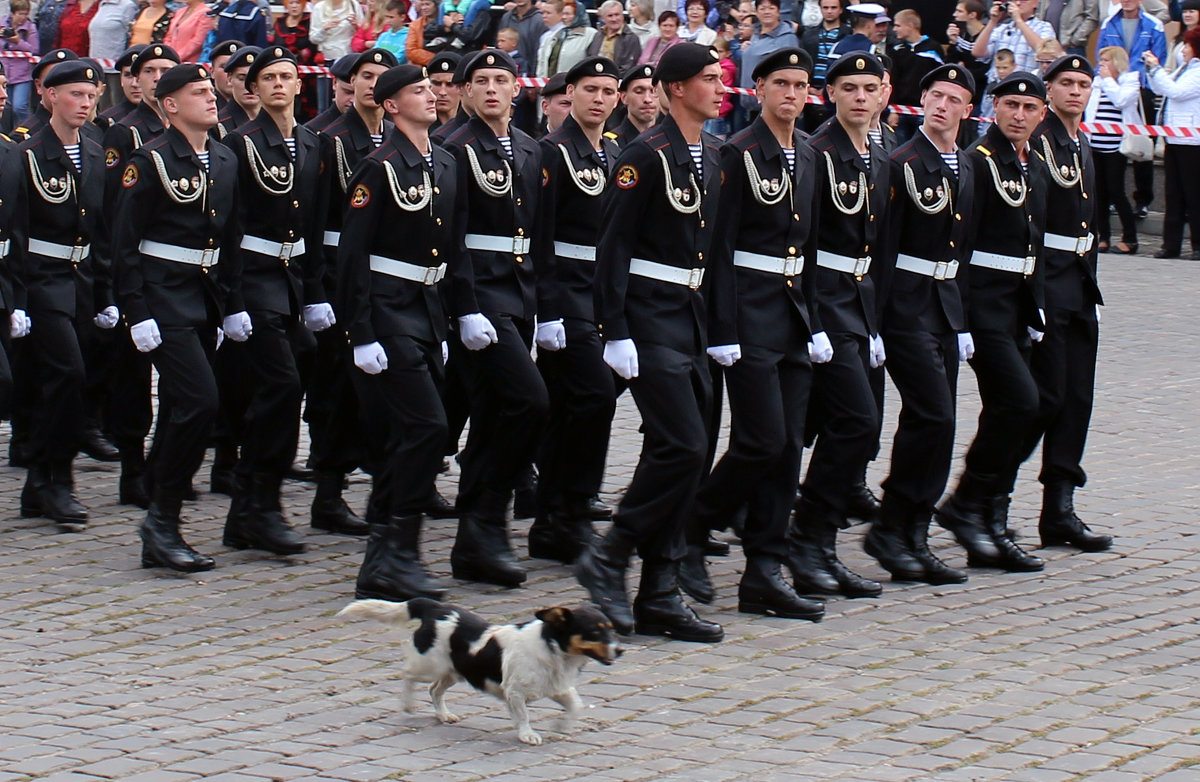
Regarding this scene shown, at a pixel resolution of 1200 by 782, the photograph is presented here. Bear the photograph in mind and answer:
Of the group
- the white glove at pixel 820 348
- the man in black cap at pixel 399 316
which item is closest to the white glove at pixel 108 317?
the man in black cap at pixel 399 316

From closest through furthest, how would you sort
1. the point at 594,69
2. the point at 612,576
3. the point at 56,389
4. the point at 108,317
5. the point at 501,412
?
the point at 612,576, the point at 501,412, the point at 594,69, the point at 56,389, the point at 108,317

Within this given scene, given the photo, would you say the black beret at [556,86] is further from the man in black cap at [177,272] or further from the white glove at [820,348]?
the white glove at [820,348]

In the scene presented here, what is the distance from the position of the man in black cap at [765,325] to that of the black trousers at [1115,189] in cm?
943

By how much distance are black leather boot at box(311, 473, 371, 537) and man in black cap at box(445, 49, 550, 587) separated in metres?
0.80

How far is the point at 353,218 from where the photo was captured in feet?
24.8

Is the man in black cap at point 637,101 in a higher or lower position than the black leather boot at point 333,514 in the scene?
higher

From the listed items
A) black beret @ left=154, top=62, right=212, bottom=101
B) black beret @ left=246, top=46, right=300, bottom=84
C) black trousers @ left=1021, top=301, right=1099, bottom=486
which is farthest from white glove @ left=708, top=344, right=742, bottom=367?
black beret @ left=246, top=46, right=300, bottom=84

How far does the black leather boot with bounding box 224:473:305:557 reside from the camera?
835 cm

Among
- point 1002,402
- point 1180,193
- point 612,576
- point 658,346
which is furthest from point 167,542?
point 1180,193

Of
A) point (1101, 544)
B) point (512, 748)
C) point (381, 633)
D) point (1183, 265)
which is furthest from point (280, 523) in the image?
point (1183, 265)

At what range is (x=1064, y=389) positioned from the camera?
345 inches

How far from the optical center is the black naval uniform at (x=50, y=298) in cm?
895

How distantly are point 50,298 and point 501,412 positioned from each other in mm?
2330

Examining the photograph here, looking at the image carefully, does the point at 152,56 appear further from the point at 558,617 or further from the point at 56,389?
the point at 558,617
